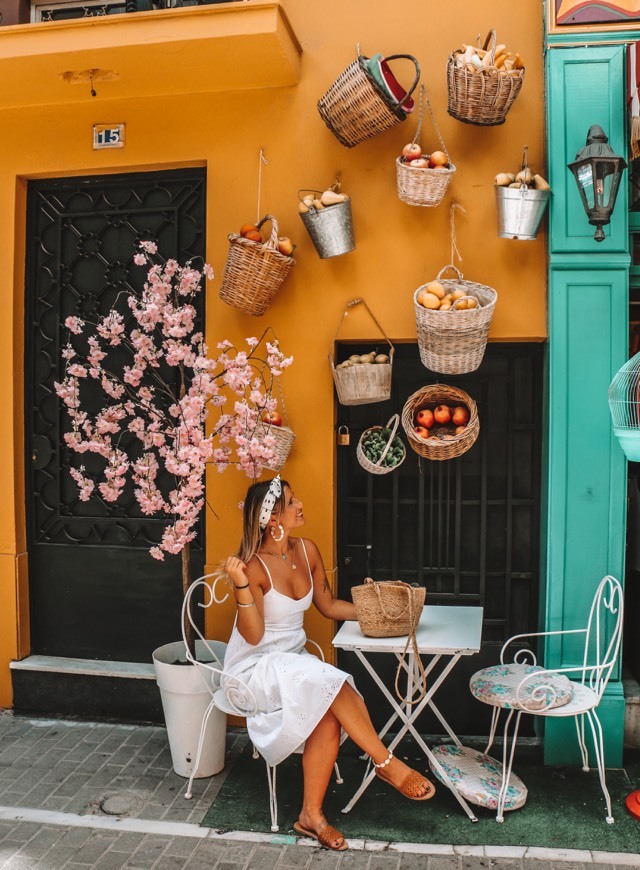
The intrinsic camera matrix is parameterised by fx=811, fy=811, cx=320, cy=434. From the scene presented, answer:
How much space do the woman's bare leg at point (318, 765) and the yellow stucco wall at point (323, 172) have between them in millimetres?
1170

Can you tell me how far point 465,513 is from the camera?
5.67 m

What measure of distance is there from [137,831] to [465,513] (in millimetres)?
2865

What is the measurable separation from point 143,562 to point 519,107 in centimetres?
411

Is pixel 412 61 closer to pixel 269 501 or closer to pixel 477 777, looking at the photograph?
pixel 269 501

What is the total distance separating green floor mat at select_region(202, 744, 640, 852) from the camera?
4.36 m

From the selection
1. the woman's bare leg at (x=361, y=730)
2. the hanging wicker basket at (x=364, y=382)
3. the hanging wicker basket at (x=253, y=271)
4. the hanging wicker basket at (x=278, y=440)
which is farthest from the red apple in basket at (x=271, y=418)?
the woman's bare leg at (x=361, y=730)

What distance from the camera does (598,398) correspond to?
16.9 ft

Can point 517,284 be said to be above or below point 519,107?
below

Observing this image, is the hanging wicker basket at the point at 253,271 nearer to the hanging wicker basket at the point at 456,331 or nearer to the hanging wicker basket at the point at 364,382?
the hanging wicker basket at the point at 364,382

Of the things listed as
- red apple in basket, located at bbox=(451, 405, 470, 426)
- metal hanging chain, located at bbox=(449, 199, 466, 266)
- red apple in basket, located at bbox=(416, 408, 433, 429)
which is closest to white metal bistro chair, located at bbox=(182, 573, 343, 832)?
red apple in basket, located at bbox=(416, 408, 433, 429)

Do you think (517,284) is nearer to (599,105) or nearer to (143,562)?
(599,105)

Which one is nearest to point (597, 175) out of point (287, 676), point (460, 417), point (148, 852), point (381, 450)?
point (460, 417)

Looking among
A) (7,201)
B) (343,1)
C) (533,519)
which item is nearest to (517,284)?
(533,519)

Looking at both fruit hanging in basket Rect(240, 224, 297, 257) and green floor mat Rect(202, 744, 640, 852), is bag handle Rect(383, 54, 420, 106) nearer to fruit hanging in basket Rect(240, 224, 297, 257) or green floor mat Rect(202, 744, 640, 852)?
fruit hanging in basket Rect(240, 224, 297, 257)
